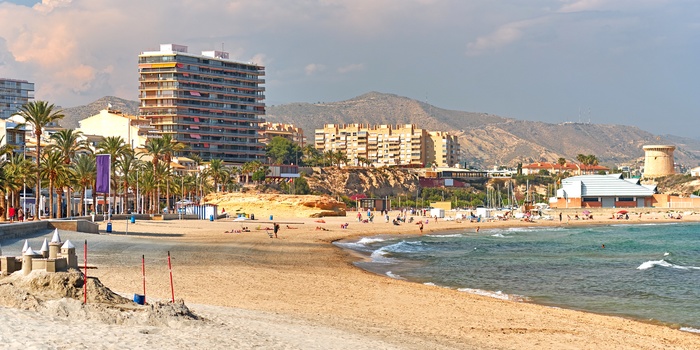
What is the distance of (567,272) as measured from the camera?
38094 mm

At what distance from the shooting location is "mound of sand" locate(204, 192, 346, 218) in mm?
101375

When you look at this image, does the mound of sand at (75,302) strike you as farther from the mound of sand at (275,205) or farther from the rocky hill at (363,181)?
the rocky hill at (363,181)

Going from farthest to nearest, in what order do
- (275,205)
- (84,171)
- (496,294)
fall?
(275,205)
(84,171)
(496,294)

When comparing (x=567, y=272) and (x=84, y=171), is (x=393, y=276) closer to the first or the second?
(x=567, y=272)

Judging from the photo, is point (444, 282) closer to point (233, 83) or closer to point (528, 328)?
point (528, 328)

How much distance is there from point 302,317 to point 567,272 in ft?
74.0

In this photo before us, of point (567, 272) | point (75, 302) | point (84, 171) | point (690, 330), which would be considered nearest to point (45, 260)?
point (75, 302)

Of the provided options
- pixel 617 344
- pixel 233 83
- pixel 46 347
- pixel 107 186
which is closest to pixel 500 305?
pixel 617 344

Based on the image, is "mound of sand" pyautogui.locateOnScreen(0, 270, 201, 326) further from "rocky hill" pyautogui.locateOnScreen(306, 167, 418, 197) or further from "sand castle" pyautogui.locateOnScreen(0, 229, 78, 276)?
"rocky hill" pyautogui.locateOnScreen(306, 167, 418, 197)

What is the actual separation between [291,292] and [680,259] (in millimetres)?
32088

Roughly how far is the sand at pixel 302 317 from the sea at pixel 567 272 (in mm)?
2181

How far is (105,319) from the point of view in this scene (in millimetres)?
13594

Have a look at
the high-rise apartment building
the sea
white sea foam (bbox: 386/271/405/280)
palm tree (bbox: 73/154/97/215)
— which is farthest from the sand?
the high-rise apartment building

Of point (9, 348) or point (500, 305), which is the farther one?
point (500, 305)
